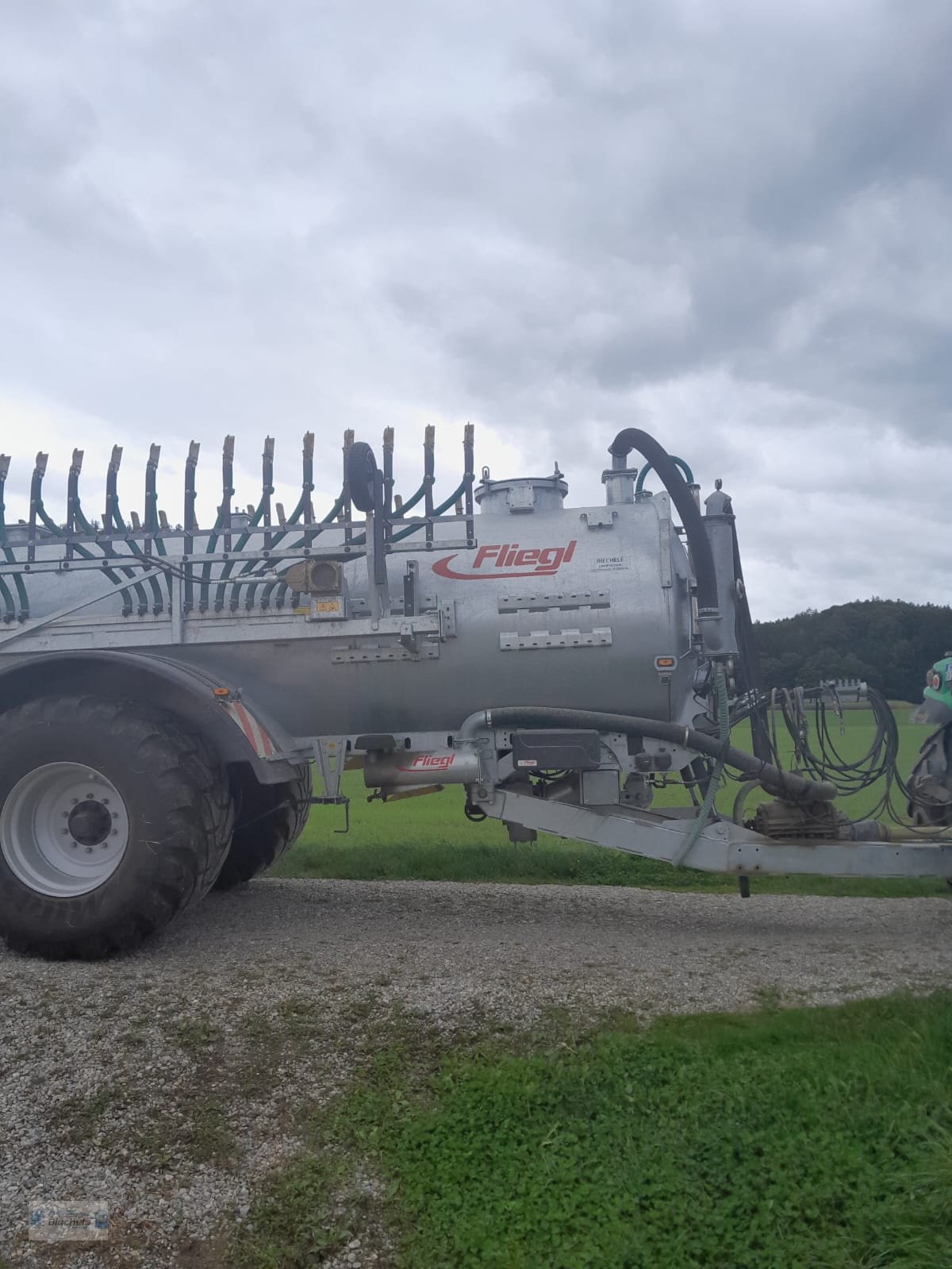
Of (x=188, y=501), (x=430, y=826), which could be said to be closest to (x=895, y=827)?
(x=188, y=501)

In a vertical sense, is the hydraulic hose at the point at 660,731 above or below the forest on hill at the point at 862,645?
below

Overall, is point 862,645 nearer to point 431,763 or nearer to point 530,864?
point 530,864

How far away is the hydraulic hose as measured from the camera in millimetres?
5672

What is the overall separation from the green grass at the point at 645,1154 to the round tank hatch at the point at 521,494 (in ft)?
10.6

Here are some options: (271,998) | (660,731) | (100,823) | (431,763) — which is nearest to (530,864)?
(431,763)

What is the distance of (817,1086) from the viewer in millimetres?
3348

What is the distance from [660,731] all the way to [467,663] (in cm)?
121

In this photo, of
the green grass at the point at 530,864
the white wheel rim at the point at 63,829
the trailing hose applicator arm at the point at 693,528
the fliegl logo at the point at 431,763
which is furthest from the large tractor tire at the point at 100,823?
the trailing hose applicator arm at the point at 693,528

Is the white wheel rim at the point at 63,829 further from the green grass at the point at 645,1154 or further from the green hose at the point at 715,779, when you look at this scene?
the green hose at the point at 715,779

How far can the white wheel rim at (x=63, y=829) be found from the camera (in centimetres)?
525

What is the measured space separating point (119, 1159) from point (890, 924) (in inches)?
181

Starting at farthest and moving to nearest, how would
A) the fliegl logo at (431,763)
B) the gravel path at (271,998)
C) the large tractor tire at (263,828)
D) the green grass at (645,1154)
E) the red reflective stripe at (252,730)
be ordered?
the large tractor tire at (263,828), the fliegl logo at (431,763), the red reflective stripe at (252,730), the gravel path at (271,998), the green grass at (645,1154)

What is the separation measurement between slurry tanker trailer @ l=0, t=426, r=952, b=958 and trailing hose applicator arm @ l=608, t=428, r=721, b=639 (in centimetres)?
1

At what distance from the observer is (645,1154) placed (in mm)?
3137
